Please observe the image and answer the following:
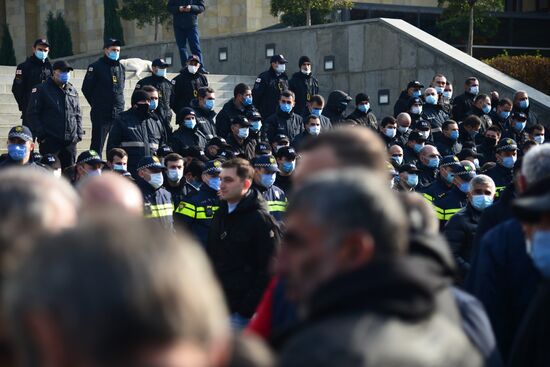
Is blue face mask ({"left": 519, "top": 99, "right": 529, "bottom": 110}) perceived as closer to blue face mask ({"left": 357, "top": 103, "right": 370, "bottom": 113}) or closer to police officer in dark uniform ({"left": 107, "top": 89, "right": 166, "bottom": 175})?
blue face mask ({"left": 357, "top": 103, "right": 370, "bottom": 113})

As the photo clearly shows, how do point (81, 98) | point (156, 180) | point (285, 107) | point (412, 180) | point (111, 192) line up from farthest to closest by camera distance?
1. point (81, 98)
2. point (285, 107)
3. point (412, 180)
4. point (156, 180)
5. point (111, 192)

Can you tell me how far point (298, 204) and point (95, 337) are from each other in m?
0.90

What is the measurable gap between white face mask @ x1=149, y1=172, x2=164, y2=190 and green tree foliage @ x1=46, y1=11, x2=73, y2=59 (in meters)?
23.0

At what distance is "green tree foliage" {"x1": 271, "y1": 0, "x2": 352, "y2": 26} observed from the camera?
2411 cm

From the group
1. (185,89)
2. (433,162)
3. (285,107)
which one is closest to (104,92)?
(185,89)

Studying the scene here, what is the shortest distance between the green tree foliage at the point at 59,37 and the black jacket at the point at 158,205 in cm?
2331

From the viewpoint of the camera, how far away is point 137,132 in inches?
510

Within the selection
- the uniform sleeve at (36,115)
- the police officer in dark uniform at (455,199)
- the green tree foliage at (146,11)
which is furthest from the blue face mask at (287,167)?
the green tree foliage at (146,11)

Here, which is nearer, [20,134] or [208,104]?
[20,134]

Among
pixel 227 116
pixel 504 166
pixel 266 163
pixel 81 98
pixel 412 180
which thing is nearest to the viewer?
pixel 266 163

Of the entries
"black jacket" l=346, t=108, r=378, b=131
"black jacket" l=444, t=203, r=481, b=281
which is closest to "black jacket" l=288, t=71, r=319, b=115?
"black jacket" l=346, t=108, r=378, b=131

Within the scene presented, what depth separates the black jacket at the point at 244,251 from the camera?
7035 millimetres

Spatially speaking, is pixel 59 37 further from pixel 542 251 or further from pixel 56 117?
pixel 542 251

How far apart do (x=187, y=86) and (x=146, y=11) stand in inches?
516
